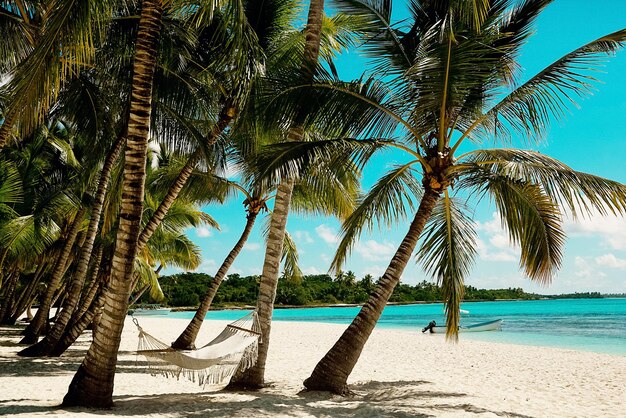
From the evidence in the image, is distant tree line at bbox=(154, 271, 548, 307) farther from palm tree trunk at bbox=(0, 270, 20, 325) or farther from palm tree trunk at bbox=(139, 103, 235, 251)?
palm tree trunk at bbox=(139, 103, 235, 251)

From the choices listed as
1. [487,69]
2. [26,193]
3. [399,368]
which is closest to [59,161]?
[26,193]

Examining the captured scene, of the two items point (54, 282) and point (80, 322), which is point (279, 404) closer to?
point (80, 322)

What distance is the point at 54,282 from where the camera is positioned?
8.56m

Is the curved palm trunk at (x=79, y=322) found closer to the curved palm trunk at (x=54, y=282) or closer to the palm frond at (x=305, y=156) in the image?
the curved palm trunk at (x=54, y=282)

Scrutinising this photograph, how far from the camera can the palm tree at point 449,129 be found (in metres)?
5.15

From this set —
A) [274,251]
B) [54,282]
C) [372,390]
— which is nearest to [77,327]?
[54,282]

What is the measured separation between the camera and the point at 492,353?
11930 millimetres

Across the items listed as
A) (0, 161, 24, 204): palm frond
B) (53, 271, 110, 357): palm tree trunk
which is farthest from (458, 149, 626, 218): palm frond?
(0, 161, 24, 204): palm frond

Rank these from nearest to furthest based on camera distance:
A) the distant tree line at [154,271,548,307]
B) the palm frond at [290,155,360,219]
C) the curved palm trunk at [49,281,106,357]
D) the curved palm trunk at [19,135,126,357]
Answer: the palm frond at [290,155,360,219], the curved palm trunk at [49,281,106,357], the curved palm trunk at [19,135,126,357], the distant tree line at [154,271,548,307]

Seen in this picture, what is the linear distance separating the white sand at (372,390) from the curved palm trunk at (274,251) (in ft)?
0.80

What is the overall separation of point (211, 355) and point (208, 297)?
13.0ft

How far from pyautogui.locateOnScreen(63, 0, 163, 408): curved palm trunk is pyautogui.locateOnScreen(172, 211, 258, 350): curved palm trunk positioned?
385 centimetres

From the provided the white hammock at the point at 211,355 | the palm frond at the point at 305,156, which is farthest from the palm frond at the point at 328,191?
the white hammock at the point at 211,355

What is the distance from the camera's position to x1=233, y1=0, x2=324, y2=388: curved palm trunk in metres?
5.51
